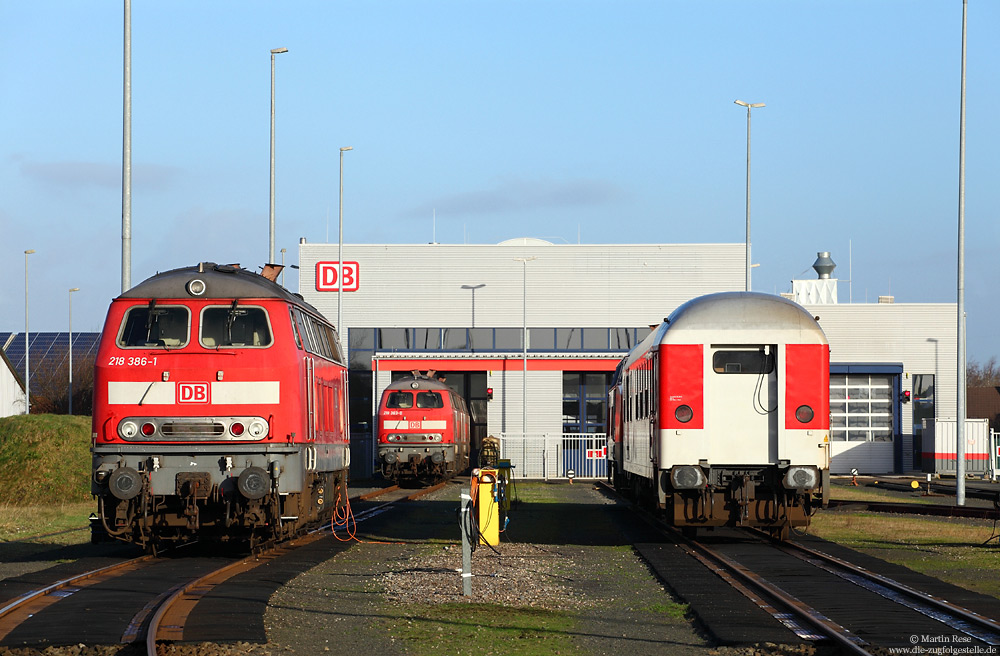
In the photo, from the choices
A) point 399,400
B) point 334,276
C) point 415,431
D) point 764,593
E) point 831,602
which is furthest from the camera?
point 334,276

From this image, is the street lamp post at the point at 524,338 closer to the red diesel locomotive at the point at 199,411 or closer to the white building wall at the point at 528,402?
the white building wall at the point at 528,402

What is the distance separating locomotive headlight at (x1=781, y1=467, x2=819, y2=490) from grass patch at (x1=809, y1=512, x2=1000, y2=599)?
1.59 meters

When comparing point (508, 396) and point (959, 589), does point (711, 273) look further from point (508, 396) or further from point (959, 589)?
point (959, 589)

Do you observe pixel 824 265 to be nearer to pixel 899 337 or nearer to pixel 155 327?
pixel 899 337

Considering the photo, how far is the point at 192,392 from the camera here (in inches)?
580

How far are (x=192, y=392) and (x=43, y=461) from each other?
15.7 m

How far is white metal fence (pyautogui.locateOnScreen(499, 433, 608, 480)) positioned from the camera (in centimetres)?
5131

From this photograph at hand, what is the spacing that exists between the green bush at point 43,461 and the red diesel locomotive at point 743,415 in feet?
56.3


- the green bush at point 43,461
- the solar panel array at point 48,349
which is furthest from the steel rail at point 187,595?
the solar panel array at point 48,349

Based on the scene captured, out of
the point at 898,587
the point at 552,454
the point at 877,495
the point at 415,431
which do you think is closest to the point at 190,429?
the point at 898,587

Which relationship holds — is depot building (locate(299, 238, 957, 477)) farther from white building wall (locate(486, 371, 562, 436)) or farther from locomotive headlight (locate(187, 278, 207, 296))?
locomotive headlight (locate(187, 278, 207, 296))

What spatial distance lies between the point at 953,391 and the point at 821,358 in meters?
41.7

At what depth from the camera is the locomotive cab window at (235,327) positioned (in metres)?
15.1

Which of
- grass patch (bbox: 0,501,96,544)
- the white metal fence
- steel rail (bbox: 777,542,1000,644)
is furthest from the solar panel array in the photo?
steel rail (bbox: 777,542,1000,644)
